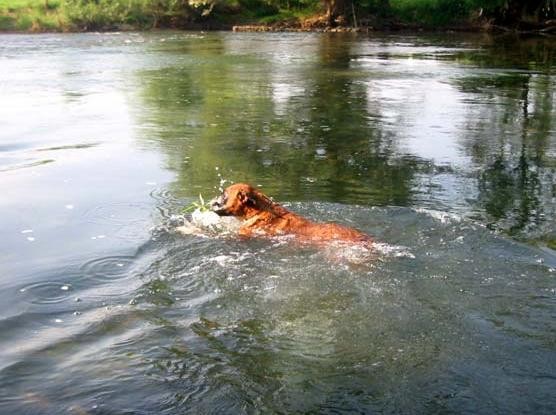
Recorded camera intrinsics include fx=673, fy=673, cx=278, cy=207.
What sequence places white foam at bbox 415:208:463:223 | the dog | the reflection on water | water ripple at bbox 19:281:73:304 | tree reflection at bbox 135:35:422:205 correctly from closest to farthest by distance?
1. water ripple at bbox 19:281:73:304
2. the dog
3. white foam at bbox 415:208:463:223
4. the reflection on water
5. tree reflection at bbox 135:35:422:205

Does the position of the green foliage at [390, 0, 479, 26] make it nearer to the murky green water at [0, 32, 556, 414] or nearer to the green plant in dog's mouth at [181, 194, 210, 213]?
the murky green water at [0, 32, 556, 414]

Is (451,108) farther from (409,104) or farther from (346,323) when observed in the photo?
(346,323)

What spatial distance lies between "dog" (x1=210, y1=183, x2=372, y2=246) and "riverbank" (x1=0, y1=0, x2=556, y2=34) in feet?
151

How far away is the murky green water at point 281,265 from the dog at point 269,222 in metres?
0.23

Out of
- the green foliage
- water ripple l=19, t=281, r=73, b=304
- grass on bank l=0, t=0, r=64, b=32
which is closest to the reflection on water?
water ripple l=19, t=281, r=73, b=304

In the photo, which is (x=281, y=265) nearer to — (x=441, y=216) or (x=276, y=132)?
(x=441, y=216)

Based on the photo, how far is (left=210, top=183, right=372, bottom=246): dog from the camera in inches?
302

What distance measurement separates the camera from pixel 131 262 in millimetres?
7520

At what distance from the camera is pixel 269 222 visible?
26.6ft

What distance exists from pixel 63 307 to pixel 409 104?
1434 cm

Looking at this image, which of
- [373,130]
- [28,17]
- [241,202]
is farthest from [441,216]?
[28,17]

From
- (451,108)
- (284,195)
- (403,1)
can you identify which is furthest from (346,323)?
(403,1)

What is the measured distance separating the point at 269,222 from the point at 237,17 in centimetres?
5657

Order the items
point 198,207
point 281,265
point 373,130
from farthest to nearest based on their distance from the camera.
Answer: point 373,130, point 198,207, point 281,265
